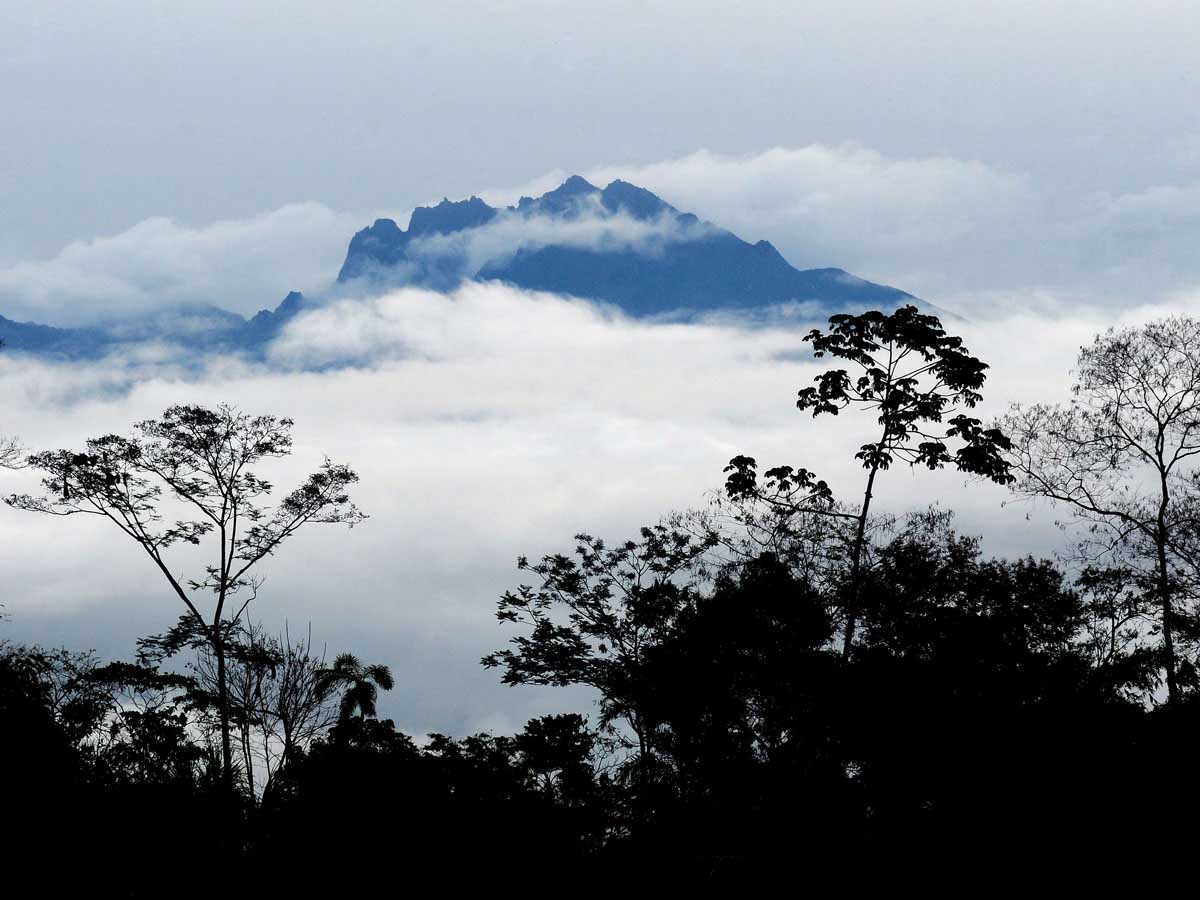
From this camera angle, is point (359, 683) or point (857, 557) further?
point (359, 683)

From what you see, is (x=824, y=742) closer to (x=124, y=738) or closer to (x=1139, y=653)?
(x=1139, y=653)

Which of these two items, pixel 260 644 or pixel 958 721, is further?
pixel 260 644

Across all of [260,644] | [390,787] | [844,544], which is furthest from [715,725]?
[260,644]

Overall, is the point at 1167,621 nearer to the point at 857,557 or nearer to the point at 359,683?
the point at 857,557

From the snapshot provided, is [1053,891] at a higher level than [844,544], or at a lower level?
lower

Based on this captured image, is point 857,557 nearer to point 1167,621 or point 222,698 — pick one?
point 1167,621

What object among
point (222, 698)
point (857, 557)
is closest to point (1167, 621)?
point (857, 557)

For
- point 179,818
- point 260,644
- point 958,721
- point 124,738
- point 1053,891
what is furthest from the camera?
point 260,644

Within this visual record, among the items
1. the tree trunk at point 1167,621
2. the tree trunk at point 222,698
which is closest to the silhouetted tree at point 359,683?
the tree trunk at point 222,698

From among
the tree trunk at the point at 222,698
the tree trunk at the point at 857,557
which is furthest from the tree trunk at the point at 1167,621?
the tree trunk at the point at 222,698

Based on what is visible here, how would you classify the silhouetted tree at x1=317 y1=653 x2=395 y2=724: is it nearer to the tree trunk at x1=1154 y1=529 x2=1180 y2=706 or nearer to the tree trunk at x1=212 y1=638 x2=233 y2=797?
the tree trunk at x1=212 y1=638 x2=233 y2=797

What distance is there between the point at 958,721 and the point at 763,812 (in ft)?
17.3

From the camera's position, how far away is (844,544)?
84.4 feet

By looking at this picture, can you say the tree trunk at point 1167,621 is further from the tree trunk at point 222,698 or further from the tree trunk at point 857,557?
the tree trunk at point 222,698
